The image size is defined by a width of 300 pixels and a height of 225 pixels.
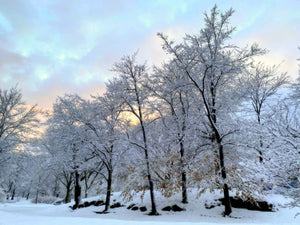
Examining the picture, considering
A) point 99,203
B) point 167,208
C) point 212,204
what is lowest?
point 99,203

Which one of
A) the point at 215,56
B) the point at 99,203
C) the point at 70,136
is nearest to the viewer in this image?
the point at 215,56

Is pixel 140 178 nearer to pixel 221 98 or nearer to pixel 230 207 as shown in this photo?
pixel 230 207

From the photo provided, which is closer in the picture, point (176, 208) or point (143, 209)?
point (176, 208)

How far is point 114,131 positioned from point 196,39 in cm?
849

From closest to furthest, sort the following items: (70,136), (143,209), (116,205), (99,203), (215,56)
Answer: (215,56) < (143,209) < (70,136) < (116,205) < (99,203)

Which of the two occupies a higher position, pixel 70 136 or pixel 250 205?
pixel 70 136

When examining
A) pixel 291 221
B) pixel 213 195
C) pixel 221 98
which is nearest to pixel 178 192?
pixel 213 195

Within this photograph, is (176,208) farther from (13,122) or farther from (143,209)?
(13,122)

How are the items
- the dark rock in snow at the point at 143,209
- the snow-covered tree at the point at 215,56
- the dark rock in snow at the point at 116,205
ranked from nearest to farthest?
the snow-covered tree at the point at 215,56
the dark rock in snow at the point at 143,209
the dark rock in snow at the point at 116,205

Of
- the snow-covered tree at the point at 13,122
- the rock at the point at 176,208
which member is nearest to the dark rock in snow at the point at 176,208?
the rock at the point at 176,208

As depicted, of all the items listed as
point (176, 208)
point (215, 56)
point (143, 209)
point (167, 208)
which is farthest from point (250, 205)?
point (215, 56)

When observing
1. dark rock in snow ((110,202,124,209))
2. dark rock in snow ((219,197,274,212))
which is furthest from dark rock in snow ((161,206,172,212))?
dark rock in snow ((110,202,124,209))

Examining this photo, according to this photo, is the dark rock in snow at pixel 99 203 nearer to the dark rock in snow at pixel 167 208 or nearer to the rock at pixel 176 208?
the dark rock in snow at pixel 167 208

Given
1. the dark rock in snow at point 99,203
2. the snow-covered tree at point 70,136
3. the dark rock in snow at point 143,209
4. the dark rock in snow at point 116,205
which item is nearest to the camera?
the dark rock in snow at point 143,209
